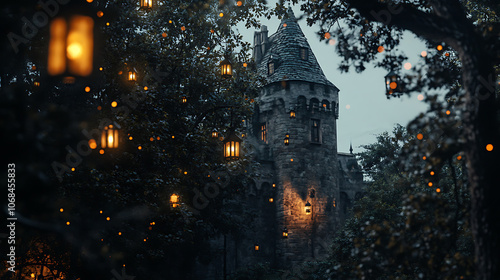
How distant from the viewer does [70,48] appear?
3861 millimetres

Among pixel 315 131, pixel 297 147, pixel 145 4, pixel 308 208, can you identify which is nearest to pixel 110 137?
pixel 145 4

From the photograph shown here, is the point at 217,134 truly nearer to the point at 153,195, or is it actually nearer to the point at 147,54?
the point at 147,54

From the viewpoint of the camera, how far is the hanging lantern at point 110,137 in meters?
11.0

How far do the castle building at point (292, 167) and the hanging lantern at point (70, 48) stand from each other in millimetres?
26891

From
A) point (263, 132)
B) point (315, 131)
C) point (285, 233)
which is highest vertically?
point (263, 132)

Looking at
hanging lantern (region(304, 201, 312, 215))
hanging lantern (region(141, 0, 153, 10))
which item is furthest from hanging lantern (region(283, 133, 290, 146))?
hanging lantern (region(141, 0, 153, 10))

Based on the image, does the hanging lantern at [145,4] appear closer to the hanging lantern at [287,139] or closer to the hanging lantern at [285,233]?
the hanging lantern at [287,139]

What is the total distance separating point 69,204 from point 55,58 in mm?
6496

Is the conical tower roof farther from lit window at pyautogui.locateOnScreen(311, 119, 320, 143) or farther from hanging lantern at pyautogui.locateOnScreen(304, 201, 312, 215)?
hanging lantern at pyautogui.locateOnScreen(304, 201, 312, 215)

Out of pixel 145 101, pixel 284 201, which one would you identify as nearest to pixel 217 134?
pixel 145 101

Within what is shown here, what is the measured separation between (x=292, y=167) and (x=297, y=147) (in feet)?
4.99

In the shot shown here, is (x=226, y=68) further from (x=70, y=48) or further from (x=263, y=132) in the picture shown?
(x=263, y=132)

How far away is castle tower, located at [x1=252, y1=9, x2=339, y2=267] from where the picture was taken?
32.3 metres

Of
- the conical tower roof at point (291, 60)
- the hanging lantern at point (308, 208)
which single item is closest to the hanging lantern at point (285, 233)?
the hanging lantern at point (308, 208)
